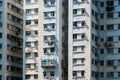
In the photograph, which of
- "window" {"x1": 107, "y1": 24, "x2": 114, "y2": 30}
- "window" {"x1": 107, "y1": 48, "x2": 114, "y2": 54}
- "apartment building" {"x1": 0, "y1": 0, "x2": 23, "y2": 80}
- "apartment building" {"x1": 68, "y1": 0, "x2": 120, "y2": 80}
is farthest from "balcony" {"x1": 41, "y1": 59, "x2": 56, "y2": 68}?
"window" {"x1": 107, "y1": 24, "x2": 114, "y2": 30}

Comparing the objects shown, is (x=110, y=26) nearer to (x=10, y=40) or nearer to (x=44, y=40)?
(x=44, y=40)

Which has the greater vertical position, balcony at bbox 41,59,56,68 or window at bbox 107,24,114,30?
window at bbox 107,24,114,30

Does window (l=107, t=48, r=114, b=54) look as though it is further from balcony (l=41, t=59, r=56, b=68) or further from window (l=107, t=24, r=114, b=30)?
balcony (l=41, t=59, r=56, b=68)

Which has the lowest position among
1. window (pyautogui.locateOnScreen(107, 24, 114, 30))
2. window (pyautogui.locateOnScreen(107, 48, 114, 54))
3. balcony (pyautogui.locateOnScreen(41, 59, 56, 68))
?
balcony (pyautogui.locateOnScreen(41, 59, 56, 68))

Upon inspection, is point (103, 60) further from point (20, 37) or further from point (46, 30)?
point (20, 37)

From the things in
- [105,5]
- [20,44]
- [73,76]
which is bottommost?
[73,76]

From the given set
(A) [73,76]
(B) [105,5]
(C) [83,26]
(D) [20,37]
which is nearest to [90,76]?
(A) [73,76]
